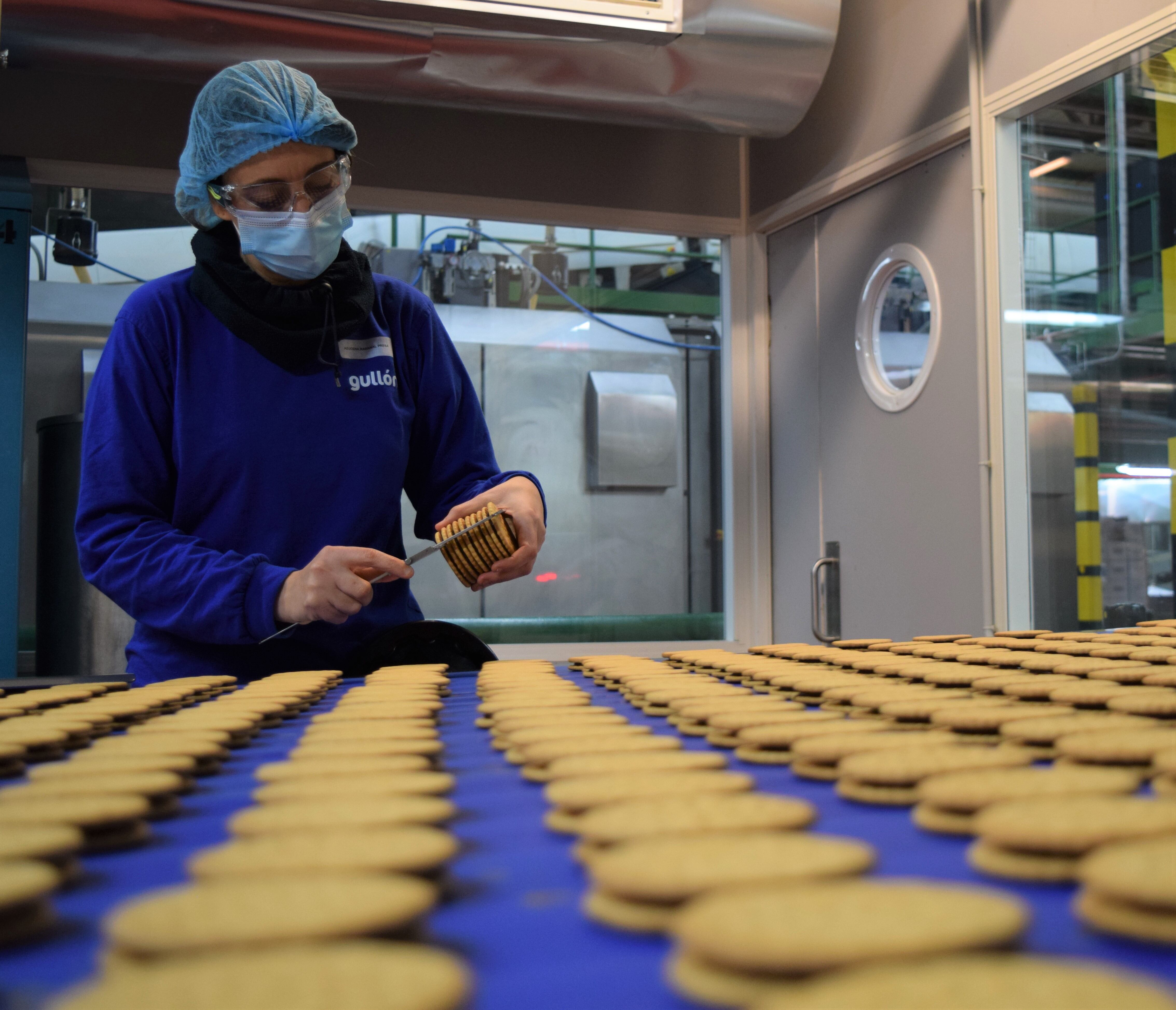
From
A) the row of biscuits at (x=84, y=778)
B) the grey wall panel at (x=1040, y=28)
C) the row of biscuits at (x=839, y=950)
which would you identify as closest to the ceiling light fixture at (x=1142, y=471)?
the grey wall panel at (x=1040, y=28)

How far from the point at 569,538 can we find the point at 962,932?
3.60m

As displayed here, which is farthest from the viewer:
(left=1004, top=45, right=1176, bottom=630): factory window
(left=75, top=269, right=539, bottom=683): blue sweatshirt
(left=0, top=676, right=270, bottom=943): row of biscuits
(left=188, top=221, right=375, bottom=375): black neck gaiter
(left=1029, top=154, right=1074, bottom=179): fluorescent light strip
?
(left=1029, top=154, right=1074, bottom=179): fluorescent light strip

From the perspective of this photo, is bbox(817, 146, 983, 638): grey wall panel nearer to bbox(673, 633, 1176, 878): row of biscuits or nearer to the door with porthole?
the door with porthole

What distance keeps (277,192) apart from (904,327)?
228 cm

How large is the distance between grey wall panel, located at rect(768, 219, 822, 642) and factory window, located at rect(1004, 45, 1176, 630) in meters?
1.02

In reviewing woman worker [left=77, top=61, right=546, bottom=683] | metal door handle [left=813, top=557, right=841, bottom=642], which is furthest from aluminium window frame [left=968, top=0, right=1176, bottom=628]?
woman worker [left=77, top=61, right=546, bottom=683]

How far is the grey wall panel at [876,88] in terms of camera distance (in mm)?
2980

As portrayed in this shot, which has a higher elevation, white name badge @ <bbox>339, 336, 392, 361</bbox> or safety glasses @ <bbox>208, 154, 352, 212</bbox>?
safety glasses @ <bbox>208, 154, 352, 212</bbox>

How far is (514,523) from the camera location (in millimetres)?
1570

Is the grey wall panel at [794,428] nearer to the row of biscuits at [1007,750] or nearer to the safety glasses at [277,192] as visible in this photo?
the safety glasses at [277,192]

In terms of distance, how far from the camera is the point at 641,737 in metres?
0.71

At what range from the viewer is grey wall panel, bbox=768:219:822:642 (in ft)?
12.4

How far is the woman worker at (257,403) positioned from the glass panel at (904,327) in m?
1.90

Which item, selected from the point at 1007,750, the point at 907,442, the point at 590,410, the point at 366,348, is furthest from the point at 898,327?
the point at 1007,750
